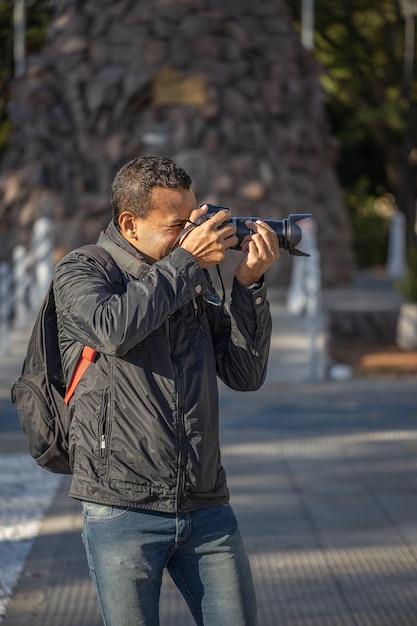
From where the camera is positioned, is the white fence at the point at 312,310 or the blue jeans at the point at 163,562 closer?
the blue jeans at the point at 163,562

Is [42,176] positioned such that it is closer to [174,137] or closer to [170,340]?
[174,137]

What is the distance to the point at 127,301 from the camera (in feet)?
9.32

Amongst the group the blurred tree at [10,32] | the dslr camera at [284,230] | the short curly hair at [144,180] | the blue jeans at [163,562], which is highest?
the short curly hair at [144,180]

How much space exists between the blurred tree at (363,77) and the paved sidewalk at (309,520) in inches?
876

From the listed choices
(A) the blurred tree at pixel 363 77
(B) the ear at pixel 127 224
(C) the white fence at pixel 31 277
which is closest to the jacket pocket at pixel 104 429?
(B) the ear at pixel 127 224

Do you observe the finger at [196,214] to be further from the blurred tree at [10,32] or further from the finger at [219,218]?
the blurred tree at [10,32]

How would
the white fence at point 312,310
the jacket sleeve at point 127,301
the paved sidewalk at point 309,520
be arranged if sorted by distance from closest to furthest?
the jacket sleeve at point 127,301, the paved sidewalk at point 309,520, the white fence at point 312,310

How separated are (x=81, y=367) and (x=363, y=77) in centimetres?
3204

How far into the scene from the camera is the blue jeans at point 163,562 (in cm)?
294

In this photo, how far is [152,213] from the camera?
9.96ft

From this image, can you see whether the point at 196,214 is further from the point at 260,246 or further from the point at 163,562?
the point at 163,562

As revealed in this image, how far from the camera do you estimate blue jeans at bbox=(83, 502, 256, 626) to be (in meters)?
2.94

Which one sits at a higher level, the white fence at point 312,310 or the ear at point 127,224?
the ear at point 127,224

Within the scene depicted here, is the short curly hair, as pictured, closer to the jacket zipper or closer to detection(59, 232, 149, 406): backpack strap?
detection(59, 232, 149, 406): backpack strap
